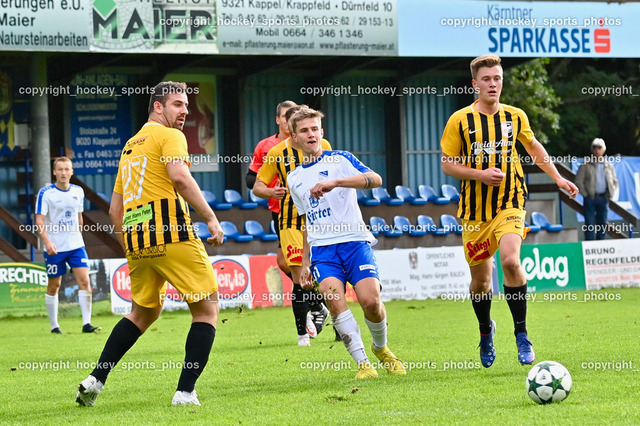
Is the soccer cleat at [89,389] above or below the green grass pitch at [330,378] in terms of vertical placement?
above

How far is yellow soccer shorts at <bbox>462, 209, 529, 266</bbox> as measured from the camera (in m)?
7.99

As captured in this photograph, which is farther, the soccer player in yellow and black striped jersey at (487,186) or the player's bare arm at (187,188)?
the soccer player in yellow and black striped jersey at (487,186)

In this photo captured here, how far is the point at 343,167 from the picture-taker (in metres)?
7.75

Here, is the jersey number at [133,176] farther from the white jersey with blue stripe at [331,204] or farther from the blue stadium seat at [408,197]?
the blue stadium seat at [408,197]

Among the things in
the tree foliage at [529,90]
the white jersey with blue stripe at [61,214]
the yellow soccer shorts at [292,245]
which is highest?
the tree foliage at [529,90]

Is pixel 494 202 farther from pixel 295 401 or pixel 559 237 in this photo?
pixel 559 237

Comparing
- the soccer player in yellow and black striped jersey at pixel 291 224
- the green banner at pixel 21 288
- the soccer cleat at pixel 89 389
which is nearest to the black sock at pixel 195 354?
the soccer cleat at pixel 89 389

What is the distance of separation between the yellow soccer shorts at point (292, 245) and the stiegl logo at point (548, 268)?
9731mm

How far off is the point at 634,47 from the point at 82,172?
1183 cm

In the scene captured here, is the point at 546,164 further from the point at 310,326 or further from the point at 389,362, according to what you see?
the point at 310,326

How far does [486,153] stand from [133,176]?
109 inches

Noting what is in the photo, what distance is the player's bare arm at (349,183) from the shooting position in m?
7.22

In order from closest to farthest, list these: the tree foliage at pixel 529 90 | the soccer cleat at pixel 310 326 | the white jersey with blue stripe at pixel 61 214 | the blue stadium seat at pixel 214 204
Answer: the soccer cleat at pixel 310 326 < the white jersey with blue stripe at pixel 61 214 < the blue stadium seat at pixel 214 204 < the tree foliage at pixel 529 90

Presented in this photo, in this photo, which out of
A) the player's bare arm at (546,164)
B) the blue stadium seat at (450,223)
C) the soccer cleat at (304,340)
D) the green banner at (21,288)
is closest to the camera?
the player's bare arm at (546,164)
